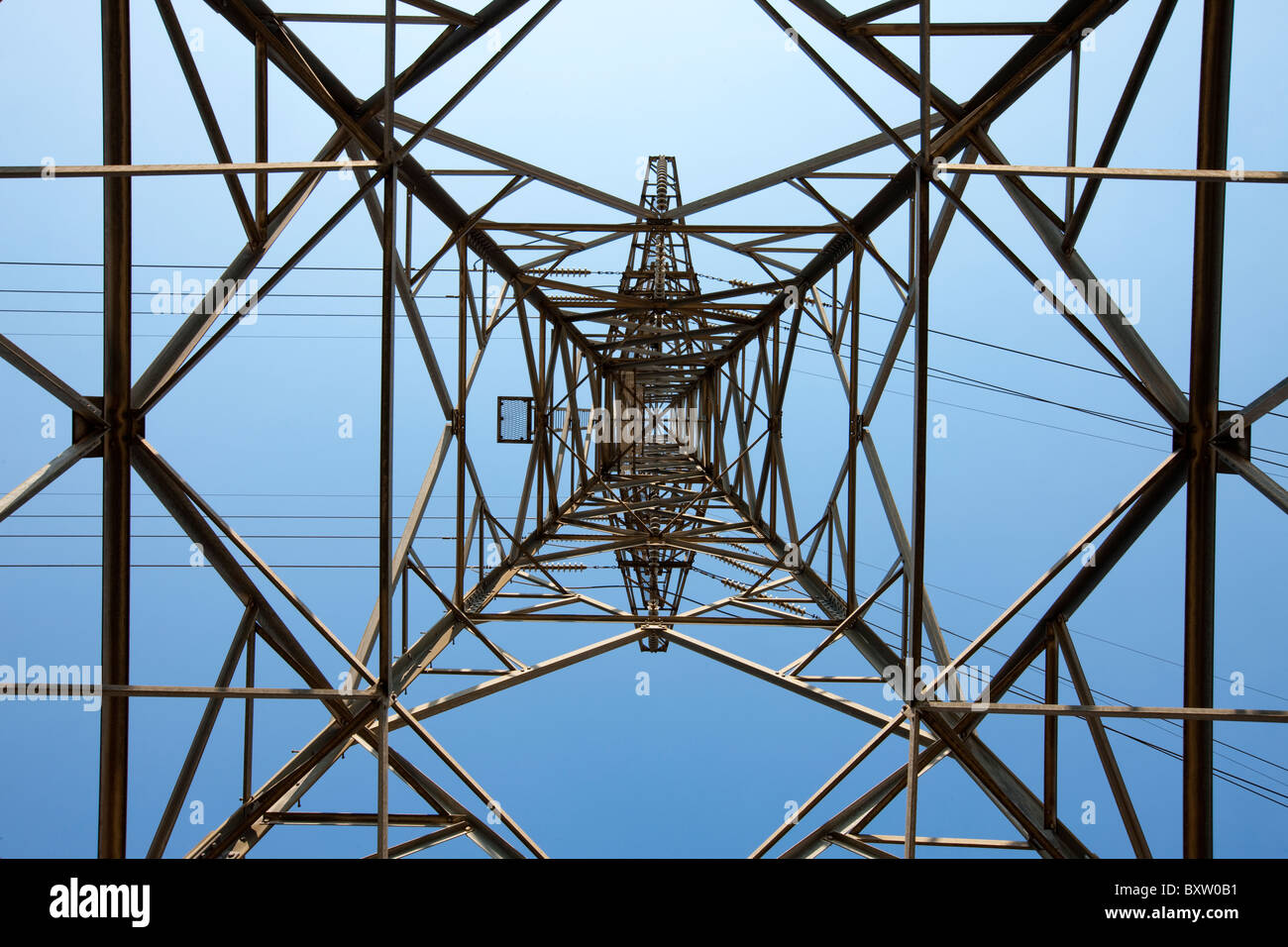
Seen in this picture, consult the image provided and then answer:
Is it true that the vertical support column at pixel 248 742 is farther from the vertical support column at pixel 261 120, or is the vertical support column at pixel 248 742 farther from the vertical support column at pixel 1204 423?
the vertical support column at pixel 1204 423

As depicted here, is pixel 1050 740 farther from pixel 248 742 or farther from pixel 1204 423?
pixel 248 742

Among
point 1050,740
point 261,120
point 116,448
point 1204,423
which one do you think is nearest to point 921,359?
Answer: point 1204,423

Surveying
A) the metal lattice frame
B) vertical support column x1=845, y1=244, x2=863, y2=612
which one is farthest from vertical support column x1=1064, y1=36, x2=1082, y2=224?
vertical support column x1=845, y1=244, x2=863, y2=612

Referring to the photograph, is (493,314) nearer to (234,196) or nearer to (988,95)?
(234,196)

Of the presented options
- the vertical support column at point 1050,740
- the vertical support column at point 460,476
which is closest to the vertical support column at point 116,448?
the vertical support column at point 460,476

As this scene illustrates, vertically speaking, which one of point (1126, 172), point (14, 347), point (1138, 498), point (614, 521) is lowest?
point (614, 521)
